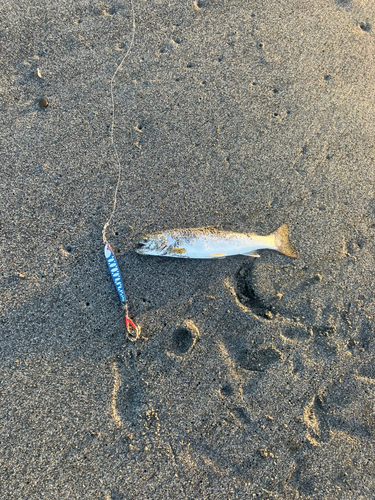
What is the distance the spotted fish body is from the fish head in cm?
28

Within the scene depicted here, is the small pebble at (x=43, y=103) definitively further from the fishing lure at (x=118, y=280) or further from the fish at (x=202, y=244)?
the fish at (x=202, y=244)

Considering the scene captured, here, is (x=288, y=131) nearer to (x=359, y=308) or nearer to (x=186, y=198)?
(x=186, y=198)

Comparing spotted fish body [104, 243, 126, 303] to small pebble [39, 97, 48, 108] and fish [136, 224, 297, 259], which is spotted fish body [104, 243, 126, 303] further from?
small pebble [39, 97, 48, 108]

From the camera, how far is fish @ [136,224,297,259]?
2.96m

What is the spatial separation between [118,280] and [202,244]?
3.04 ft

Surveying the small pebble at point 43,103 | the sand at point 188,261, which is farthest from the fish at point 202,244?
the small pebble at point 43,103

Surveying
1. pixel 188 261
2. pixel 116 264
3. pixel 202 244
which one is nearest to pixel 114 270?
pixel 116 264

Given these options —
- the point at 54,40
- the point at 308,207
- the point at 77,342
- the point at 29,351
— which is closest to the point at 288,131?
the point at 308,207

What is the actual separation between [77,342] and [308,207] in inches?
111

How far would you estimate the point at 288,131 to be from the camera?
3359 millimetres

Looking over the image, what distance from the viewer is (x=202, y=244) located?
9.81 ft

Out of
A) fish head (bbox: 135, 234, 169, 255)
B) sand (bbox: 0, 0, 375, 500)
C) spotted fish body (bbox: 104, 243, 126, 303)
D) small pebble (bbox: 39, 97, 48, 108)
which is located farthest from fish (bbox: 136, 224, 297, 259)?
small pebble (bbox: 39, 97, 48, 108)

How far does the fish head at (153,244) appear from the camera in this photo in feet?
9.68

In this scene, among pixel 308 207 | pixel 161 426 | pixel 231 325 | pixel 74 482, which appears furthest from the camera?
pixel 308 207
